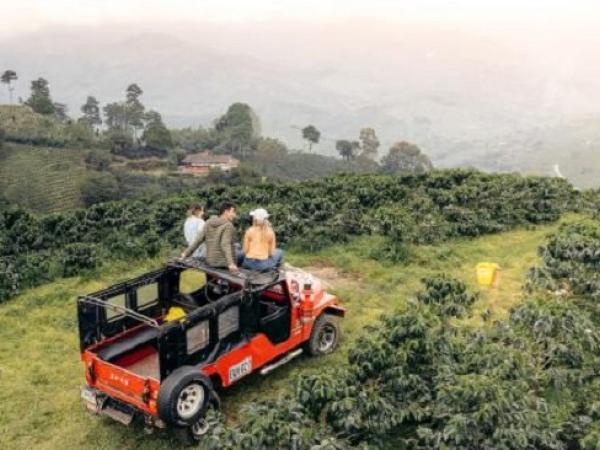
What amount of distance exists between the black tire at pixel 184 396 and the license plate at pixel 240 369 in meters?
0.61

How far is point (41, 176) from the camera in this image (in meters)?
78.9

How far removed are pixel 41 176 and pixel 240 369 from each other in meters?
77.2

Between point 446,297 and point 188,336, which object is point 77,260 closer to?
point 188,336

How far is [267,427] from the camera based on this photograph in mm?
5832

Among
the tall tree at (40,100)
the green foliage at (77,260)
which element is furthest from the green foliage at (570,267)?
the tall tree at (40,100)

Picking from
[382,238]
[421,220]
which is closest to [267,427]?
[382,238]

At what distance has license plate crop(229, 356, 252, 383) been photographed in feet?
28.3

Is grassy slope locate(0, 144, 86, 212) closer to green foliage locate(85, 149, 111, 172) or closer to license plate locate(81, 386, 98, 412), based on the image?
green foliage locate(85, 149, 111, 172)

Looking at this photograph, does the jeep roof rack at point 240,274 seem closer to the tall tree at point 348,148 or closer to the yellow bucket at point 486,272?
the yellow bucket at point 486,272

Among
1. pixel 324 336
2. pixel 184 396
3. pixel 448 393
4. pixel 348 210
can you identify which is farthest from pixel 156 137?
pixel 448 393

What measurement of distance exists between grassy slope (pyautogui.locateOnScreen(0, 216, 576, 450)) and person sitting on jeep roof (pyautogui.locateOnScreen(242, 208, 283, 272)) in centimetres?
166

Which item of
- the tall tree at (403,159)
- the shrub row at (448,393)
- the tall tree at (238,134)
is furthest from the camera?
the tall tree at (403,159)

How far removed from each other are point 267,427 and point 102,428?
12.4ft

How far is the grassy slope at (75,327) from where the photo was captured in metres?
8.65
